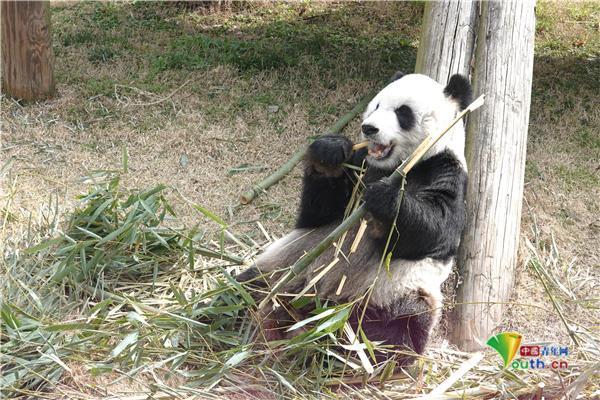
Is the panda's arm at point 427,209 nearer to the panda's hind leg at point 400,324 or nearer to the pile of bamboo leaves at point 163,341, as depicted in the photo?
the panda's hind leg at point 400,324

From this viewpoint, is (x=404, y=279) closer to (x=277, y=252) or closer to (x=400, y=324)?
(x=400, y=324)

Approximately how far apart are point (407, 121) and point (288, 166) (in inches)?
85.8

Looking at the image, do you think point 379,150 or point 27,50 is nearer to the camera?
point 379,150

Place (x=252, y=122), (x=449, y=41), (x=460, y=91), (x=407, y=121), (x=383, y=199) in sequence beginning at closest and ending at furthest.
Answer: (x=383, y=199), (x=407, y=121), (x=460, y=91), (x=449, y=41), (x=252, y=122)

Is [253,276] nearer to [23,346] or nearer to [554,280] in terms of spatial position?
[23,346]

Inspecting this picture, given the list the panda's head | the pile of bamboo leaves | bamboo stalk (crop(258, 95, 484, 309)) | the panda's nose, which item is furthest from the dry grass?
the panda's nose

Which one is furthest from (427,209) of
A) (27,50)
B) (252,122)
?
(27,50)

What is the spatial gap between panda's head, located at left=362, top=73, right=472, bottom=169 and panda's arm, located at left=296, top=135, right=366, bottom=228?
0.66 feet

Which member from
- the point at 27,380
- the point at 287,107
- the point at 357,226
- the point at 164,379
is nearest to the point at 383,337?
the point at 357,226

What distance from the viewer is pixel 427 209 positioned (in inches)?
148

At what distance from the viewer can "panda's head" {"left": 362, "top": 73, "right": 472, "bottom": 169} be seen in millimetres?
4031

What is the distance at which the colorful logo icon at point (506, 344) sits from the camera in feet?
13.5

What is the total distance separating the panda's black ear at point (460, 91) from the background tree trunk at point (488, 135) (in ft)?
2.08

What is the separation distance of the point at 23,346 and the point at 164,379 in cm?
76
